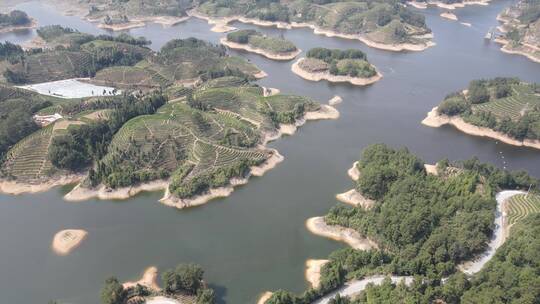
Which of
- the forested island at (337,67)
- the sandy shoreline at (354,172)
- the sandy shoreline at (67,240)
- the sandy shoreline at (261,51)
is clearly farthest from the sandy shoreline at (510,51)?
the sandy shoreline at (67,240)

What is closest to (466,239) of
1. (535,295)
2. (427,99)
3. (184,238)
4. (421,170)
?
(535,295)

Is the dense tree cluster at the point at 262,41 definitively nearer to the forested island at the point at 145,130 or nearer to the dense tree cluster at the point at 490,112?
the forested island at the point at 145,130

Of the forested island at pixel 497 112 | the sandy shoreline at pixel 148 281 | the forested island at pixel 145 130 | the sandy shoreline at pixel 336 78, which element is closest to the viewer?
the sandy shoreline at pixel 148 281

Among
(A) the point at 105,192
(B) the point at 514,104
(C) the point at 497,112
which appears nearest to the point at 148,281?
(A) the point at 105,192

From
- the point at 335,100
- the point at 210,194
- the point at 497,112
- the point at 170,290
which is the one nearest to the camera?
the point at 170,290

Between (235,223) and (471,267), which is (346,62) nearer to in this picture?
(235,223)

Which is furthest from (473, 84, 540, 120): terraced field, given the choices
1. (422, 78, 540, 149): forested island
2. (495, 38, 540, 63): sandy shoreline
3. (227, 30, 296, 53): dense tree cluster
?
(227, 30, 296, 53): dense tree cluster

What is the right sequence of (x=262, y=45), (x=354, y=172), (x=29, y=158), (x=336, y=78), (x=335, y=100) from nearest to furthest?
1. (x=354, y=172)
2. (x=29, y=158)
3. (x=335, y=100)
4. (x=336, y=78)
5. (x=262, y=45)
